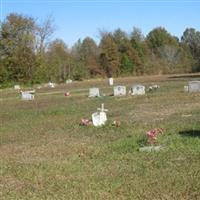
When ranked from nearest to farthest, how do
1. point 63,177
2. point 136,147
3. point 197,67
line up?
1. point 63,177
2. point 136,147
3. point 197,67

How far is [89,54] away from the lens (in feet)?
318

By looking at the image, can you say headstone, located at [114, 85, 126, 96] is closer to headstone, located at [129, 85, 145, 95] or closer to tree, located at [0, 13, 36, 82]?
headstone, located at [129, 85, 145, 95]

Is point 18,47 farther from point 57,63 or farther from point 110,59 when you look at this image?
point 110,59

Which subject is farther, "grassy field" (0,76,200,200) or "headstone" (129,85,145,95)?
"headstone" (129,85,145,95)

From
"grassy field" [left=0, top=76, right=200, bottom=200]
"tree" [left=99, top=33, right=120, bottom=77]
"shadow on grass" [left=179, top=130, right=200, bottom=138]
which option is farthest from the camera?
"tree" [left=99, top=33, right=120, bottom=77]

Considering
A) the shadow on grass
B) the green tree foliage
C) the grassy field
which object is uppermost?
the green tree foliage

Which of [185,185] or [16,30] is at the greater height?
[16,30]

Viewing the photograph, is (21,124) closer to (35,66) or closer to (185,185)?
(185,185)

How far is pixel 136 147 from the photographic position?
39.1 ft

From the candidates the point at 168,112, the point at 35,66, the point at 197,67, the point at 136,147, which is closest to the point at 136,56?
the point at 197,67

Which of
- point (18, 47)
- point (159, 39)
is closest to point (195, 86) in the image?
point (18, 47)

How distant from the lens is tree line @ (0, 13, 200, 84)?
74375 mm

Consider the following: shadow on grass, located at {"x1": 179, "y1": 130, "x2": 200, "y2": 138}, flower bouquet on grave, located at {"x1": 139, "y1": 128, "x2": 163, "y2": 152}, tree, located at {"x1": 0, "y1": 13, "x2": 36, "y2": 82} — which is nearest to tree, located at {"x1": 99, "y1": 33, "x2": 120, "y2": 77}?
tree, located at {"x1": 0, "y1": 13, "x2": 36, "y2": 82}

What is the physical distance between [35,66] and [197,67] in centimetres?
3051
